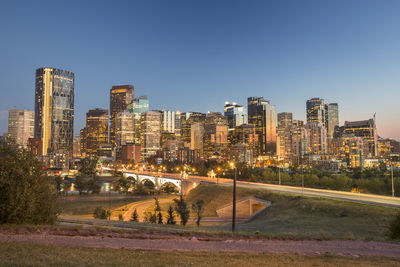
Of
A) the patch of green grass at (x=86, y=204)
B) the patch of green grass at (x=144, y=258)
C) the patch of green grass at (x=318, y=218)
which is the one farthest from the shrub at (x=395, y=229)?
the patch of green grass at (x=86, y=204)

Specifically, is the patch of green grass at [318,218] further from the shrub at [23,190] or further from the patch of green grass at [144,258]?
the shrub at [23,190]

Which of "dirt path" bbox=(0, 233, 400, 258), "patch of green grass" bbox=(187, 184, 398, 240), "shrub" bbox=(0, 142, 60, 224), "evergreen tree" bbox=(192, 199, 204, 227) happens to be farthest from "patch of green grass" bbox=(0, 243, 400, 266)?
"evergreen tree" bbox=(192, 199, 204, 227)

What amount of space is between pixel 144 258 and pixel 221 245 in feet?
15.7

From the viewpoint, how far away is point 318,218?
113 ft

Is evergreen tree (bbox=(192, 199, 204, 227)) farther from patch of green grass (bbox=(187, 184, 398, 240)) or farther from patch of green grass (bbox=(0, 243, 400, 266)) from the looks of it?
patch of green grass (bbox=(0, 243, 400, 266))

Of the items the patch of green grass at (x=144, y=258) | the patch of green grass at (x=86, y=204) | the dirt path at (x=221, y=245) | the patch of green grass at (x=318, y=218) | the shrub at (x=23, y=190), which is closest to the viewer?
the patch of green grass at (x=144, y=258)

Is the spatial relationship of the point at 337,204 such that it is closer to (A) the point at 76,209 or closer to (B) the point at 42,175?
(B) the point at 42,175

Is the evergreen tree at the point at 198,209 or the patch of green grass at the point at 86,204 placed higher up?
the evergreen tree at the point at 198,209

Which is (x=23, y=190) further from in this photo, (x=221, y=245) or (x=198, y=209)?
(x=198, y=209)

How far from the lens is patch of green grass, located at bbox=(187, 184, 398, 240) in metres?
25.3

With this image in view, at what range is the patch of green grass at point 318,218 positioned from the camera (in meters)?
25.3

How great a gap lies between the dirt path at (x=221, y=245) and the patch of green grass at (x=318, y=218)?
264 cm

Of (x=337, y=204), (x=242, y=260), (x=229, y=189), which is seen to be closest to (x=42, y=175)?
(x=242, y=260)

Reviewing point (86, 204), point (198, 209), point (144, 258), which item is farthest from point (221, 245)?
point (86, 204)
